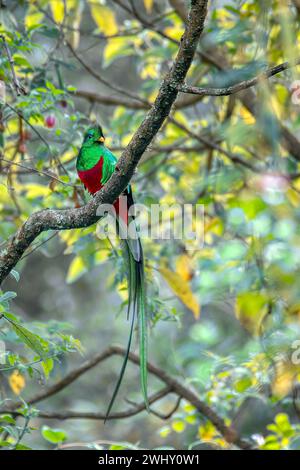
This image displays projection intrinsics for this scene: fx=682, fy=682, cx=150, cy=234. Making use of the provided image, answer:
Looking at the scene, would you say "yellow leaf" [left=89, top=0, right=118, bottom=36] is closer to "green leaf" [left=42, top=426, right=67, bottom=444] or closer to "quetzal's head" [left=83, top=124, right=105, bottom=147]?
"quetzal's head" [left=83, top=124, right=105, bottom=147]

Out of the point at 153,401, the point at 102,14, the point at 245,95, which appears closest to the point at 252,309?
the point at 153,401

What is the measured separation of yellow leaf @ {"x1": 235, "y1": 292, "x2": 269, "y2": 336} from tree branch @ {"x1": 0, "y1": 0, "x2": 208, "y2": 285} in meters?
0.70

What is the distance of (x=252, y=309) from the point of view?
7.48 ft

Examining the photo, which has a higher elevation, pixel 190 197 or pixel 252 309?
pixel 190 197

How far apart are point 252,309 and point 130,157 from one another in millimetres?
827

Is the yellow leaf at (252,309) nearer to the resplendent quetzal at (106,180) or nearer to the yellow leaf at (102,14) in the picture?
the resplendent quetzal at (106,180)

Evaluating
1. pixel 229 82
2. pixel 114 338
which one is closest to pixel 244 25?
pixel 229 82

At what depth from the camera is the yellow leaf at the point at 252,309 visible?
7.43ft

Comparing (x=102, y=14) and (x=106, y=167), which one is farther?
(x=102, y=14)

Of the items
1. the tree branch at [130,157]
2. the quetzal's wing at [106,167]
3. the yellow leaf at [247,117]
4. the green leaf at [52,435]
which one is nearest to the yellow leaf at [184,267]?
the yellow leaf at [247,117]

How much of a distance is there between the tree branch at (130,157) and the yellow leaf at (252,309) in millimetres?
703

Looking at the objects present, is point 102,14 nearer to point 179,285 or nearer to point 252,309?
point 179,285

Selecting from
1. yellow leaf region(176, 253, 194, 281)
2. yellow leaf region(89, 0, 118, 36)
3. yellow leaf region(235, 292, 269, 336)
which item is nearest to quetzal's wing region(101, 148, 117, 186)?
yellow leaf region(235, 292, 269, 336)
